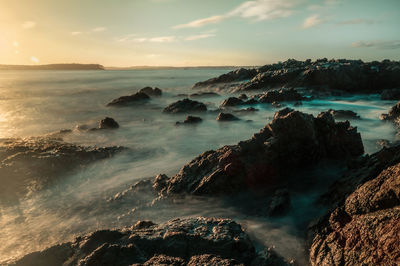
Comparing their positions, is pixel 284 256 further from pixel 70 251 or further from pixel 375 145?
pixel 375 145

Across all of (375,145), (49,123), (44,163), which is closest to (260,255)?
(44,163)

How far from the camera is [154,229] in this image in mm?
5094

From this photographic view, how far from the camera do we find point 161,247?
14.9ft

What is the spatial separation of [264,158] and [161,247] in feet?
13.8

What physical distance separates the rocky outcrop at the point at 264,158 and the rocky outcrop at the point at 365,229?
285cm

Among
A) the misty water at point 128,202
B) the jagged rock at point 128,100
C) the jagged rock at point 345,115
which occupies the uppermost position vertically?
the jagged rock at point 128,100

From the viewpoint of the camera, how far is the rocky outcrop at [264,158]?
7.64 metres

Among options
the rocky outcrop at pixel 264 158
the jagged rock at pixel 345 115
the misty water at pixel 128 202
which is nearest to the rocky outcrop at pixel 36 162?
the misty water at pixel 128 202

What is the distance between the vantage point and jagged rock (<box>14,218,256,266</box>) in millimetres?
4242

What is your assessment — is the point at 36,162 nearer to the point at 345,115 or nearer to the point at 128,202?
the point at 128,202

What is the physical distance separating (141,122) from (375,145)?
564 inches

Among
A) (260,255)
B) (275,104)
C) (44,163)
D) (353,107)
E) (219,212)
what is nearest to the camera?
(260,255)

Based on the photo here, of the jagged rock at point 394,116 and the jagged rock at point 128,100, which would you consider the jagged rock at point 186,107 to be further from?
the jagged rock at point 394,116

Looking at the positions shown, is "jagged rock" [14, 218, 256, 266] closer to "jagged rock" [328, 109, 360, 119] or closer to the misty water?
the misty water
